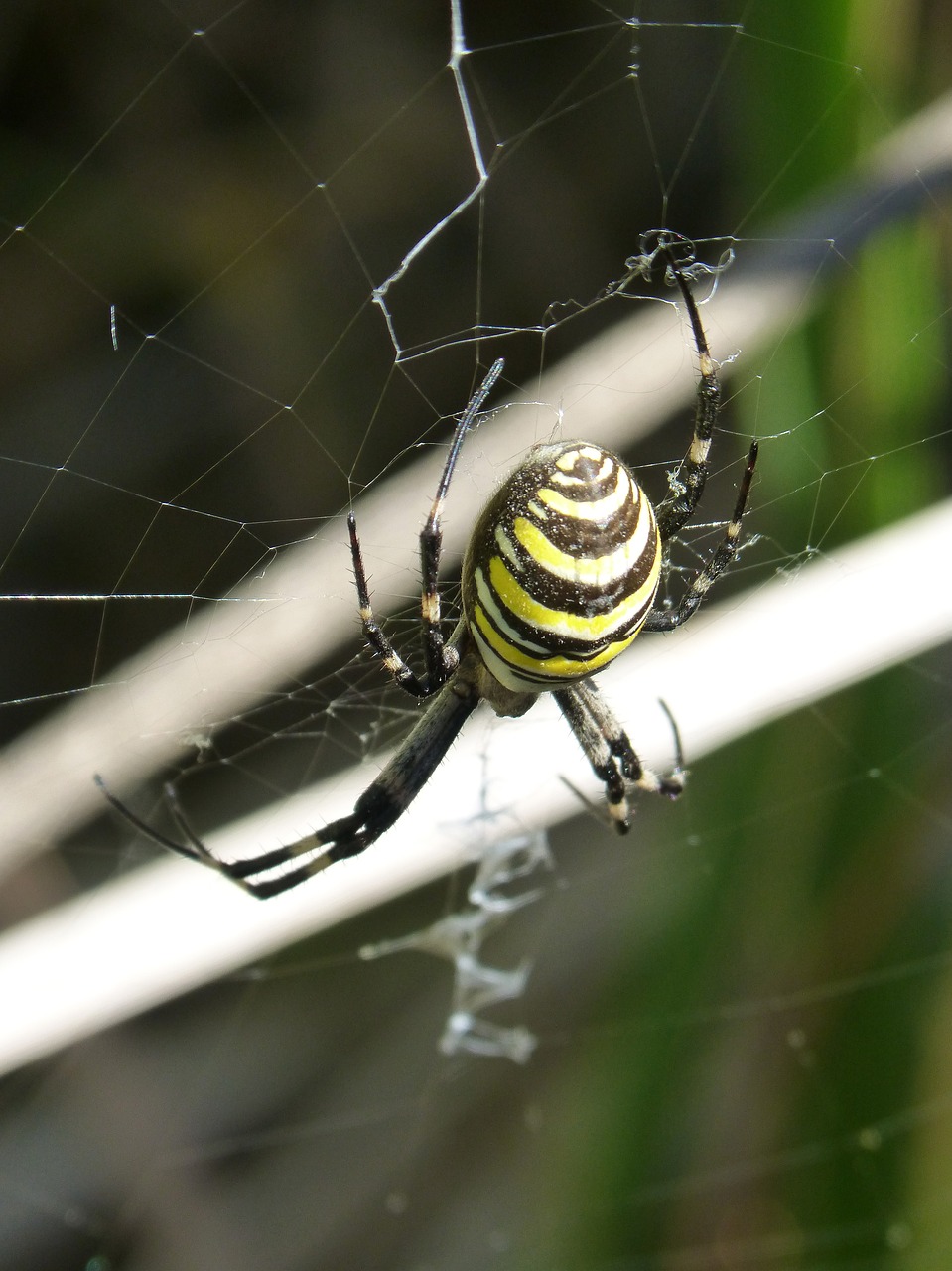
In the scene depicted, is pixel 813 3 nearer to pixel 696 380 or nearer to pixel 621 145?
pixel 696 380

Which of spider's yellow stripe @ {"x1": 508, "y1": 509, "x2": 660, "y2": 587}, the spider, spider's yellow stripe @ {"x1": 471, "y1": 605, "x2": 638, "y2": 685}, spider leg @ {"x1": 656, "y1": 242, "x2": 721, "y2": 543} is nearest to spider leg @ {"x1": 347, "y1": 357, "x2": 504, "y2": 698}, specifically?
the spider

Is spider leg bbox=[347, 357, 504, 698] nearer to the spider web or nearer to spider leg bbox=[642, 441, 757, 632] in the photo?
the spider web

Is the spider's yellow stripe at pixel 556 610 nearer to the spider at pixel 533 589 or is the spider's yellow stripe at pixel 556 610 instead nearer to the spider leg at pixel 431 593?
the spider at pixel 533 589

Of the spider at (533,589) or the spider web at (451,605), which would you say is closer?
the spider at (533,589)

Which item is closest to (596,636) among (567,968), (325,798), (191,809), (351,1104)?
(325,798)

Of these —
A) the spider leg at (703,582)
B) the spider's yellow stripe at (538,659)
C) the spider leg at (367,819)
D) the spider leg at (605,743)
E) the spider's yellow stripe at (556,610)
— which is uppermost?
the spider's yellow stripe at (556,610)

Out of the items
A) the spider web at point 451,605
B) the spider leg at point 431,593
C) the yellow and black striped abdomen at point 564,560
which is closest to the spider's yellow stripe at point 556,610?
the yellow and black striped abdomen at point 564,560

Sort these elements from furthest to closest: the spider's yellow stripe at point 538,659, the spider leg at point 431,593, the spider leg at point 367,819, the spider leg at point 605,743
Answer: the spider leg at point 605,743 < the spider leg at point 367,819 < the spider's yellow stripe at point 538,659 < the spider leg at point 431,593
